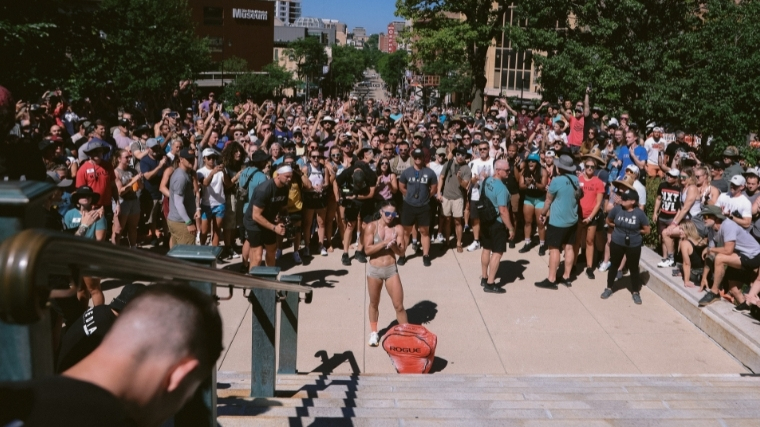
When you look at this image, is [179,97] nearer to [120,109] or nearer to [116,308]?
[120,109]

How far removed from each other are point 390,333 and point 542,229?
598 cm

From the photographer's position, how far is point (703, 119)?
1783 centimetres

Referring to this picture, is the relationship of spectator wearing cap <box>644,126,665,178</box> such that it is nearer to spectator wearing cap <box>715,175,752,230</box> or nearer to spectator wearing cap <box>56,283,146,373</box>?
spectator wearing cap <box>715,175,752,230</box>

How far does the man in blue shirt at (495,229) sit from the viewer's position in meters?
10.2

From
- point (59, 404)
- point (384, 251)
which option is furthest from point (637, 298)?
point (59, 404)

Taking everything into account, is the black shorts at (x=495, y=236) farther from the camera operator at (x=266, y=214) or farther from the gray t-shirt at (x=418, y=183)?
the camera operator at (x=266, y=214)

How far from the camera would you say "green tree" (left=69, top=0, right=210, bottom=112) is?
20.8m

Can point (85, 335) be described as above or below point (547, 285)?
above

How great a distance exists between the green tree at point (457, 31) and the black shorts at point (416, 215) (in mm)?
24292

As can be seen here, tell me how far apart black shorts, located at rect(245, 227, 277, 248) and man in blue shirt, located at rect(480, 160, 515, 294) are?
3.08m

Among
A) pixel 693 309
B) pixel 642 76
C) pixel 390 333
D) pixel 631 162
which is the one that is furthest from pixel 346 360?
pixel 642 76

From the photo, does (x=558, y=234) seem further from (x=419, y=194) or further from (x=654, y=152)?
(x=654, y=152)

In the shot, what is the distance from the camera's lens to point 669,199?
35.9 feet

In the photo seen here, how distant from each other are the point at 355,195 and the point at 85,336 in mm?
8054
